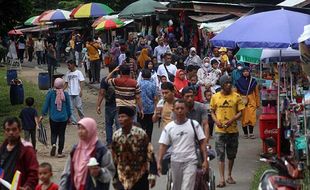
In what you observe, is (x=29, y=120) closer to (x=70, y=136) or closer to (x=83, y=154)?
(x=70, y=136)

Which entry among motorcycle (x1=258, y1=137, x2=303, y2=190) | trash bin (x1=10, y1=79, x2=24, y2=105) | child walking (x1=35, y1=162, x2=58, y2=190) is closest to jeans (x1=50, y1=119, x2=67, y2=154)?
child walking (x1=35, y1=162, x2=58, y2=190)

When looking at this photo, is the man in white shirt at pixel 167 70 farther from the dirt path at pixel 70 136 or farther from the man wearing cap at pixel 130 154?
the man wearing cap at pixel 130 154

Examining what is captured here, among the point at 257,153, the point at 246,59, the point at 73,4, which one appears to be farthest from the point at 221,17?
the point at 73,4

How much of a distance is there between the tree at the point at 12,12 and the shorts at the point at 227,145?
12353 mm

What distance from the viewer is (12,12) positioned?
23.8m

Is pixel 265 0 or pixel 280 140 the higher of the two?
pixel 265 0

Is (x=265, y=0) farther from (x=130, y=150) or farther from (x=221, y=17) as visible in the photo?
(x=130, y=150)

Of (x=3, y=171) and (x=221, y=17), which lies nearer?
(x=3, y=171)

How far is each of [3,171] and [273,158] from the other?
286 centimetres

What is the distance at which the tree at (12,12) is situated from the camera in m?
23.5

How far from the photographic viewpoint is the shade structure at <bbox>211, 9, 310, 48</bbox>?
12555 mm

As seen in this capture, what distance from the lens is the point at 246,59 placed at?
17656mm

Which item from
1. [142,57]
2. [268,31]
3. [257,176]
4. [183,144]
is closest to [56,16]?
[142,57]

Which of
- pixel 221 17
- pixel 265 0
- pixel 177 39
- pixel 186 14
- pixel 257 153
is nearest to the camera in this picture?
pixel 257 153
